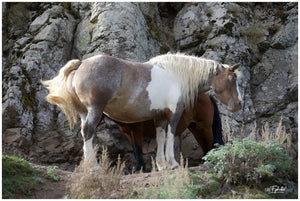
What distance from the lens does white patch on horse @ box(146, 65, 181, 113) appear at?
5.83 meters

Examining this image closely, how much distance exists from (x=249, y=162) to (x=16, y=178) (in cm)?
301

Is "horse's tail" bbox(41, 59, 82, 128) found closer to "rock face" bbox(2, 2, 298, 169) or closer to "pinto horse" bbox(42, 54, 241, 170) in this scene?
"pinto horse" bbox(42, 54, 241, 170)

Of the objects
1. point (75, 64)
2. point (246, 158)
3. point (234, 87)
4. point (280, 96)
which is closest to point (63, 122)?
point (75, 64)

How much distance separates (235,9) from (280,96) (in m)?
2.58

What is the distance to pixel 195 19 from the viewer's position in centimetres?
963

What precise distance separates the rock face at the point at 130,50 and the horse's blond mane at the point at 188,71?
186 cm

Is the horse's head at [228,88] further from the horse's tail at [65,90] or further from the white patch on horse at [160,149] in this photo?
the horse's tail at [65,90]

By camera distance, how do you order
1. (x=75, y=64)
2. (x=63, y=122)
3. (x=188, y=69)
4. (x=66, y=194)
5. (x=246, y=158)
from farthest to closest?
(x=63, y=122), (x=188, y=69), (x=75, y=64), (x=246, y=158), (x=66, y=194)

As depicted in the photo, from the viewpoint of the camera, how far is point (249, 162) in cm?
471

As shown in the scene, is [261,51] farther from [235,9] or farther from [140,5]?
[140,5]

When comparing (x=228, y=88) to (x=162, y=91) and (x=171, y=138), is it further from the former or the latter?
(x=171, y=138)

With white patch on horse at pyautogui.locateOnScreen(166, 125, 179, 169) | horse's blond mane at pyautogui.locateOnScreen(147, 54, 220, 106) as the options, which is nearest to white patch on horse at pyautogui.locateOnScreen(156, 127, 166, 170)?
white patch on horse at pyautogui.locateOnScreen(166, 125, 179, 169)

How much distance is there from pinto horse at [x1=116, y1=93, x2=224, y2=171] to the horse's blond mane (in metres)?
0.70

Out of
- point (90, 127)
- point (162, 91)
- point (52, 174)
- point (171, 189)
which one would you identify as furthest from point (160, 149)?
point (171, 189)
